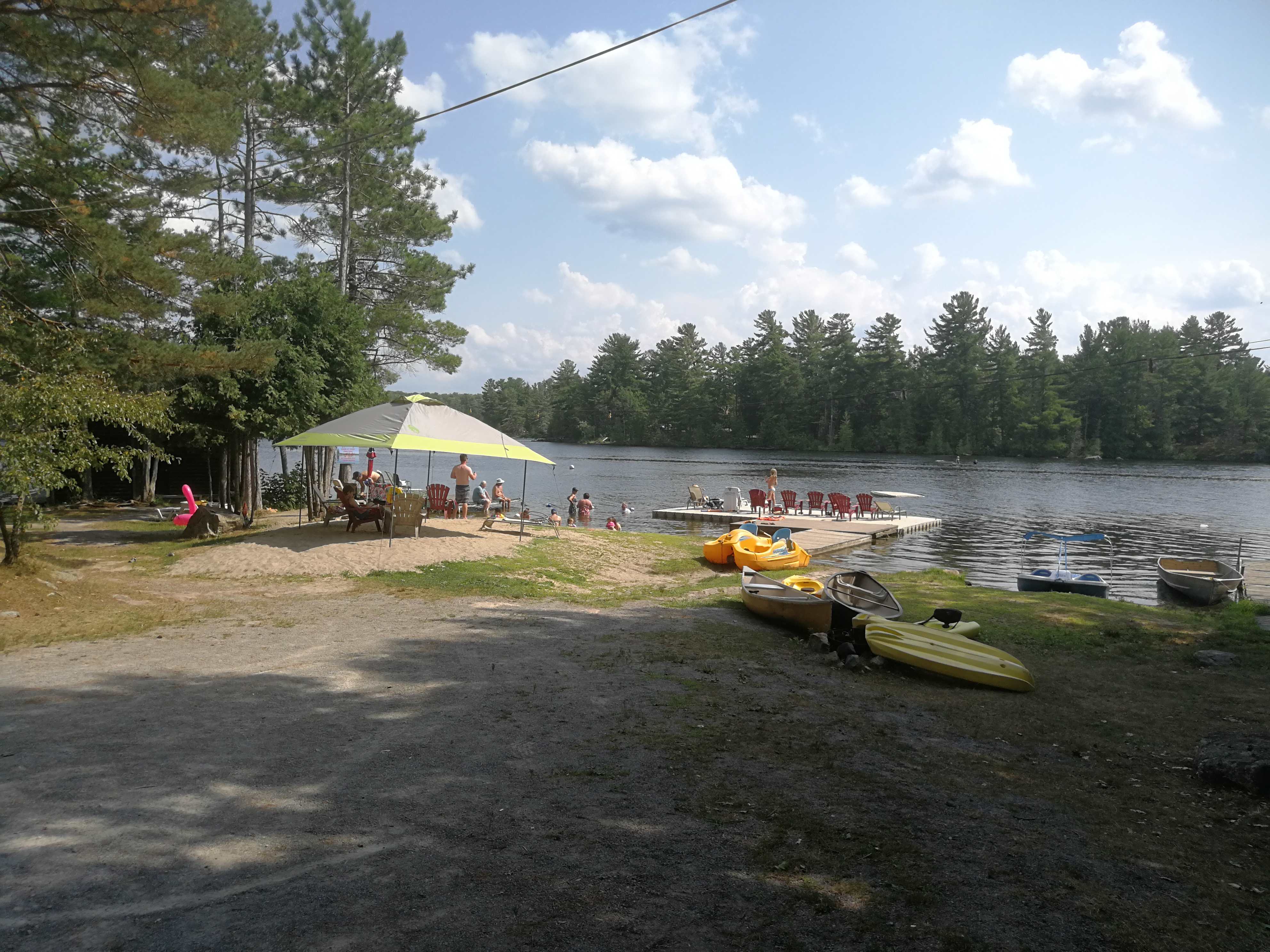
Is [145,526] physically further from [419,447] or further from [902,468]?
[902,468]

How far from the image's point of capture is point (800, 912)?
3.69 m

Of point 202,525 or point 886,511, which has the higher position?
point 202,525

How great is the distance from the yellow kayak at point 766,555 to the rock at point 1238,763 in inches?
417

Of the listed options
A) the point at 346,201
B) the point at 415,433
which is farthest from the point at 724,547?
the point at 346,201

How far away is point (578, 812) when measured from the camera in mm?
4664

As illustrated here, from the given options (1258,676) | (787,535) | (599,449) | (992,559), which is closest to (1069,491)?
(992,559)

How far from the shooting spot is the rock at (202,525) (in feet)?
52.1

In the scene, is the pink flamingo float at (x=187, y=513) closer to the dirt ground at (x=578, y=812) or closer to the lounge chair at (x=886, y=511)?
the dirt ground at (x=578, y=812)

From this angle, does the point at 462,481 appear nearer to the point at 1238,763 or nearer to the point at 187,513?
the point at 187,513

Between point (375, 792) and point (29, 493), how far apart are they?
26.6 feet

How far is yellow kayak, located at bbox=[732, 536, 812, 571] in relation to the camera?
1719 centimetres

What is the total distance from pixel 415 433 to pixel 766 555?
787 centimetres

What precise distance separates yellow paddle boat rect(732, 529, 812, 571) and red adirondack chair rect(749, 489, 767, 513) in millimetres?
10806

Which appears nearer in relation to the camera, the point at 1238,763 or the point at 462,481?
the point at 1238,763
